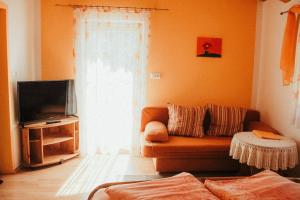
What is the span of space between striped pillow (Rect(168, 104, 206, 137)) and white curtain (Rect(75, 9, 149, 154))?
2.05ft

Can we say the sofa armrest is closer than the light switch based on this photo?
Yes

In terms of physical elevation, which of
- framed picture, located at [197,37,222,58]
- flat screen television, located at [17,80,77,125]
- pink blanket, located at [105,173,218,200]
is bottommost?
pink blanket, located at [105,173,218,200]

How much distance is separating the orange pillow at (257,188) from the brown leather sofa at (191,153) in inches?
67.5

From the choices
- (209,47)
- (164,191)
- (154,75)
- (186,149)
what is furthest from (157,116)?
(164,191)

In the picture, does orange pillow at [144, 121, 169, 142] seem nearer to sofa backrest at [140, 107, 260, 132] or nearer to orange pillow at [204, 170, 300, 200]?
sofa backrest at [140, 107, 260, 132]

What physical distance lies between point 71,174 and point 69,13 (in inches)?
91.3

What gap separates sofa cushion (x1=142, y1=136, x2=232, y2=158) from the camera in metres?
3.45

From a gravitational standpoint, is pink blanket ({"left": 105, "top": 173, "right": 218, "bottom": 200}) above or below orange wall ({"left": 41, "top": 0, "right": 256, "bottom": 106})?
below

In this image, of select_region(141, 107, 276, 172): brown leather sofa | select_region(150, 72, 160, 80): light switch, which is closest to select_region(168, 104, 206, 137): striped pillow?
select_region(141, 107, 276, 172): brown leather sofa

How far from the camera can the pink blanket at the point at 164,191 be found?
151 centimetres

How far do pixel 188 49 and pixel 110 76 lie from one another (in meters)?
1.27

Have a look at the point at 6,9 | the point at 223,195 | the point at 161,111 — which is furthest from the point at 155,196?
the point at 6,9

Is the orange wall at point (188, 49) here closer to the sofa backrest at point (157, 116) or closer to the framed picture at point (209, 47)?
the framed picture at point (209, 47)

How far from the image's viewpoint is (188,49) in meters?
4.29
